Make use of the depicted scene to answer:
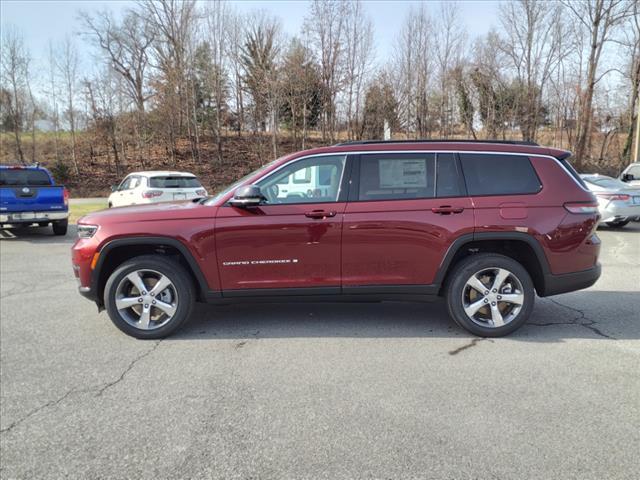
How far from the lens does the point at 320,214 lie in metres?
4.35

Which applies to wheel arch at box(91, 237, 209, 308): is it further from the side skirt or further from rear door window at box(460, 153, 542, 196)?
rear door window at box(460, 153, 542, 196)

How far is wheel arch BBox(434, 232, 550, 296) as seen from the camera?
14.4 feet

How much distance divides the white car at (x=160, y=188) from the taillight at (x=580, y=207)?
971cm

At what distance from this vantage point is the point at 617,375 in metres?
3.62

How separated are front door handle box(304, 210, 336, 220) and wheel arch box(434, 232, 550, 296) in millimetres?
1198

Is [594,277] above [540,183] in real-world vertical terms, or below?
below

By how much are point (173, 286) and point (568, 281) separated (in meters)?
3.94

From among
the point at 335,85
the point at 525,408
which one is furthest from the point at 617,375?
the point at 335,85

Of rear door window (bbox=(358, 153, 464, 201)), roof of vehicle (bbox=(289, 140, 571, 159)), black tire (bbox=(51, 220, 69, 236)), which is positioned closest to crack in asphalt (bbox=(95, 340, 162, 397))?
roof of vehicle (bbox=(289, 140, 571, 159))

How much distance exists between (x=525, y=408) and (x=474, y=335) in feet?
4.66

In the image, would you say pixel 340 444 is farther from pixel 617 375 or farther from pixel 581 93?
pixel 581 93

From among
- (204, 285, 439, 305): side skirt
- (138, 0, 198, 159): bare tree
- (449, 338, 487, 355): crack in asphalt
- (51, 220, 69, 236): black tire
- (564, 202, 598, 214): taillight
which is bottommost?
(449, 338, 487, 355): crack in asphalt

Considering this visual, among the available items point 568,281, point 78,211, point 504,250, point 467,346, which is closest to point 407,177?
point 504,250

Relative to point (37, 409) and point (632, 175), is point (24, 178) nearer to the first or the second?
point (37, 409)
